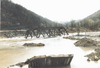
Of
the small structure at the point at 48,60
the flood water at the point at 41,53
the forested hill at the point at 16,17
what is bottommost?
the flood water at the point at 41,53

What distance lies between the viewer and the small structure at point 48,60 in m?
9.61

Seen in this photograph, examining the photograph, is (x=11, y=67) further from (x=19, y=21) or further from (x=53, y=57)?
(x=19, y=21)

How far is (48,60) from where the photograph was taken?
384 inches

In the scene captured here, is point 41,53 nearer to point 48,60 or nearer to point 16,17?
point 48,60

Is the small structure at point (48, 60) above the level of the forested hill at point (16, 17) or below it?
below

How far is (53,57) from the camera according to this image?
31.9ft

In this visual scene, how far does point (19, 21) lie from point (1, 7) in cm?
1554

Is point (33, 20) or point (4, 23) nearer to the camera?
point (4, 23)

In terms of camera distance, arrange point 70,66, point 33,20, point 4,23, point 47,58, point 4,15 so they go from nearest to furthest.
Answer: point 47,58 < point 70,66 < point 4,23 < point 4,15 < point 33,20

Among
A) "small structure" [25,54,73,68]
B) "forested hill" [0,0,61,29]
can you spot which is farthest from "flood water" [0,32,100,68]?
"forested hill" [0,0,61,29]

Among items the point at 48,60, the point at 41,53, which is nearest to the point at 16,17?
the point at 41,53

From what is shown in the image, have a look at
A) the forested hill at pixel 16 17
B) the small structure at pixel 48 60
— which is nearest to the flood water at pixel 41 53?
the small structure at pixel 48 60

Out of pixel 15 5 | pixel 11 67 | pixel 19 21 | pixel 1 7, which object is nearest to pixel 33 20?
pixel 19 21

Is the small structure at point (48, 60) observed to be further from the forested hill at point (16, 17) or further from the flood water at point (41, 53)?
the forested hill at point (16, 17)
